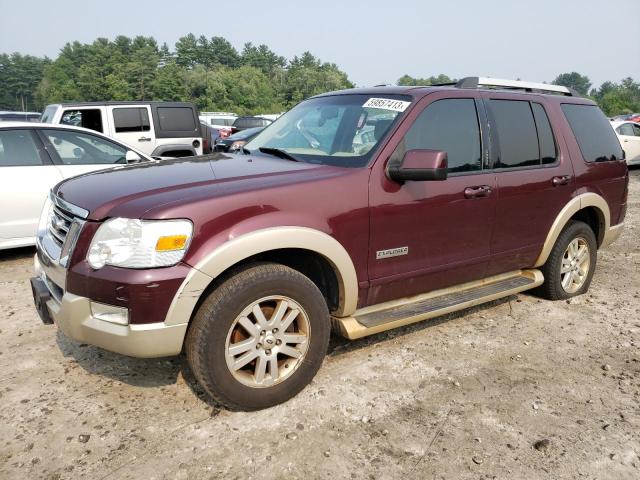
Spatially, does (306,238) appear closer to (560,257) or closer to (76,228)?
(76,228)

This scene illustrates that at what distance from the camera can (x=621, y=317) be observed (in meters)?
4.29

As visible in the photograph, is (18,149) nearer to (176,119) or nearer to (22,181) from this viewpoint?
(22,181)

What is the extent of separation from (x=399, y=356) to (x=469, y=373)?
0.47 m

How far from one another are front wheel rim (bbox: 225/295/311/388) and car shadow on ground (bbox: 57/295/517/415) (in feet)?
0.94

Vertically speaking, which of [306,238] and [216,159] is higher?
[216,159]

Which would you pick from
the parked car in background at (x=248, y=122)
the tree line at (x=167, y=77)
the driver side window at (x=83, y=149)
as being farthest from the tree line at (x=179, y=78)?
the driver side window at (x=83, y=149)

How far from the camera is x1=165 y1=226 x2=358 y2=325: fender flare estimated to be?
2398 millimetres

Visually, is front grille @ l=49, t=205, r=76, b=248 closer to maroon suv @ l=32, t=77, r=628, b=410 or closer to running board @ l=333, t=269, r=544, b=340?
maroon suv @ l=32, t=77, r=628, b=410

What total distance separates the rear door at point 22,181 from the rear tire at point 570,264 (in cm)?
520

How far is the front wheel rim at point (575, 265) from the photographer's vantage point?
451 centimetres

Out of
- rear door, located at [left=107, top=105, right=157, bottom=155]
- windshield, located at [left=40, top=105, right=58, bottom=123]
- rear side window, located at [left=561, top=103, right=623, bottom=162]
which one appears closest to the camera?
rear side window, located at [left=561, top=103, right=623, bottom=162]

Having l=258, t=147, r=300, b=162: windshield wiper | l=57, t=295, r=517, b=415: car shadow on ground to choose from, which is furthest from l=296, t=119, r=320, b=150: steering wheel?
l=57, t=295, r=517, b=415: car shadow on ground

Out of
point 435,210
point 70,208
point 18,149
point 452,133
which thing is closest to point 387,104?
point 452,133

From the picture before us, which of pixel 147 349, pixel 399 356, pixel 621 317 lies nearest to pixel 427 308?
pixel 399 356
